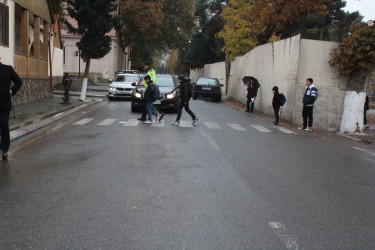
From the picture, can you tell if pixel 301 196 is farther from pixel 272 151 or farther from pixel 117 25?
pixel 117 25

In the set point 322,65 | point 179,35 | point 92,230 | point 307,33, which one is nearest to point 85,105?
point 322,65

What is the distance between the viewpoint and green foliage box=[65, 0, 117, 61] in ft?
84.3

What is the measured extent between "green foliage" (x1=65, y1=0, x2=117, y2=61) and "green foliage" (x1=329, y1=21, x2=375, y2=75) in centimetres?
1603

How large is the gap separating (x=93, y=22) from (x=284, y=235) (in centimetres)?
2418

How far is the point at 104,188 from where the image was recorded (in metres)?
5.87

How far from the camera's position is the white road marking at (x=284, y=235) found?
4034 mm

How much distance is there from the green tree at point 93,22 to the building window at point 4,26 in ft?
28.2

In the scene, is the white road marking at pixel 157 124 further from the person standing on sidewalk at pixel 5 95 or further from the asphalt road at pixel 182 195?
the person standing on sidewalk at pixel 5 95

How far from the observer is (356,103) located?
571 inches

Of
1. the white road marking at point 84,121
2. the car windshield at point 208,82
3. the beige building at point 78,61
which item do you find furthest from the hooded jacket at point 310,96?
the beige building at point 78,61

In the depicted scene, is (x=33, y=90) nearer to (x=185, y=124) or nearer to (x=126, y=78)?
(x=126, y=78)

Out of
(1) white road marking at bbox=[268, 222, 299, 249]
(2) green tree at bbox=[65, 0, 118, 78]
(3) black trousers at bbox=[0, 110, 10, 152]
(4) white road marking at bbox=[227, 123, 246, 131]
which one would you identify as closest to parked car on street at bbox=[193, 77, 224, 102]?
(2) green tree at bbox=[65, 0, 118, 78]

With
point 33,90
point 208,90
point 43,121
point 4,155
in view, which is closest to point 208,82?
point 208,90

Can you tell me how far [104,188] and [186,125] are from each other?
822cm
